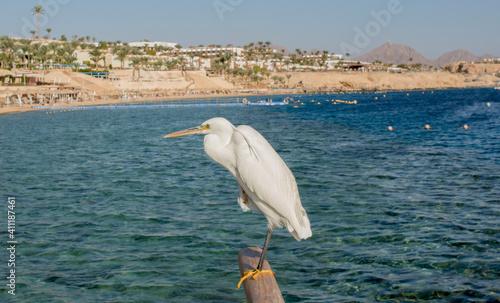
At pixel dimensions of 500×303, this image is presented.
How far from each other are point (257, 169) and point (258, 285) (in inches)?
48.4

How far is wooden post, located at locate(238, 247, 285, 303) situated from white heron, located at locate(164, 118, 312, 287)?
11cm

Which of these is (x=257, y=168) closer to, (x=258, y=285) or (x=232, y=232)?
(x=258, y=285)

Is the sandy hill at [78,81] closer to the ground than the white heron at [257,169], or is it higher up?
higher up

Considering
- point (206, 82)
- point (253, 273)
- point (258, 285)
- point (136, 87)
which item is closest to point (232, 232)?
point (253, 273)

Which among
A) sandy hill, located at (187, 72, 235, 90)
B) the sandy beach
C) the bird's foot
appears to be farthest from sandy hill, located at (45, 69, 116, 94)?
the bird's foot

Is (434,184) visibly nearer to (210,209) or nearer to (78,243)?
(210,209)

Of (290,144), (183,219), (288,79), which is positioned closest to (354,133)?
(290,144)

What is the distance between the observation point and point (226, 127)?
505cm

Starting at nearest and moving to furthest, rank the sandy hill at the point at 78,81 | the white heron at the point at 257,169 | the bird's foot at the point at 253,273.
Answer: the white heron at the point at 257,169
the bird's foot at the point at 253,273
the sandy hill at the point at 78,81

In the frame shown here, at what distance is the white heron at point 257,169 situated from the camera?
5051 millimetres

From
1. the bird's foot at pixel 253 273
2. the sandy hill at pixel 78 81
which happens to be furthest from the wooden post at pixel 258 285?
the sandy hill at pixel 78 81

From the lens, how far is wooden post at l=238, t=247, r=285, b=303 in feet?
15.4

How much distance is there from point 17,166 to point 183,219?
12720mm

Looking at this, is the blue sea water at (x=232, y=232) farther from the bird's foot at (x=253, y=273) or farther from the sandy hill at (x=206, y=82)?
the sandy hill at (x=206, y=82)
